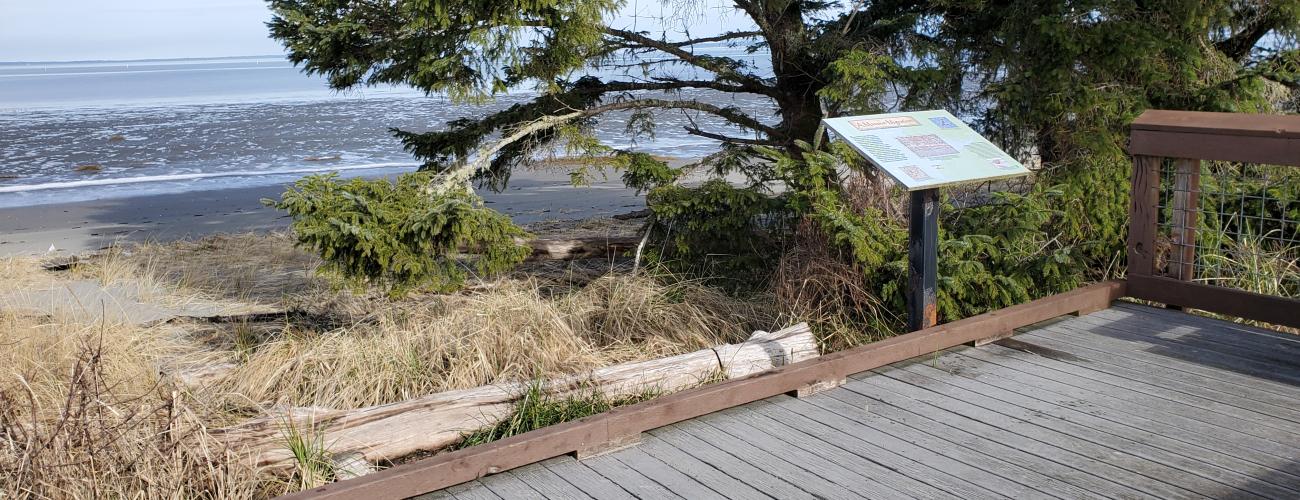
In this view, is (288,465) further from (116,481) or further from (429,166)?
(429,166)

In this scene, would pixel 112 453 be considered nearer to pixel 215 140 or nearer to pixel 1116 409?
pixel 1116 409

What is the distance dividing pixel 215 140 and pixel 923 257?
3013 centimetres

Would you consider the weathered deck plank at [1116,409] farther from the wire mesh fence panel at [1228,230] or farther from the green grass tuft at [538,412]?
the green grass tuft at [538,412]

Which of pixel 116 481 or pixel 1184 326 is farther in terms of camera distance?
pixel 1184 326

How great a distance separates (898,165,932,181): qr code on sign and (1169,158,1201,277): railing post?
1.99m

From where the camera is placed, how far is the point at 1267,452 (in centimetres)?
416

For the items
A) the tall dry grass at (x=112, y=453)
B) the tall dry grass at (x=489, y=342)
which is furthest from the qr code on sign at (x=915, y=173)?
the tall dry grass at (x=112, y=453)

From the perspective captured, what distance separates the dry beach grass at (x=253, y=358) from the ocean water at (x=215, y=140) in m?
6.14

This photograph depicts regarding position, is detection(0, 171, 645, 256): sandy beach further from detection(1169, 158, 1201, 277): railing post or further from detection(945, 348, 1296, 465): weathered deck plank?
detection(945, 348, 1296, 465): weathered deck plank

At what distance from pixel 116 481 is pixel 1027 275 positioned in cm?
542

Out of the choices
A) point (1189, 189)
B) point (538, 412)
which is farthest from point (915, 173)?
point (538, 412)

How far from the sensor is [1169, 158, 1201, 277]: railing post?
6242mm

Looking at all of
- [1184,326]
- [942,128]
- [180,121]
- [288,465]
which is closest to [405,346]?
[288,465]

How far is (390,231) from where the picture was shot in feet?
21.5
